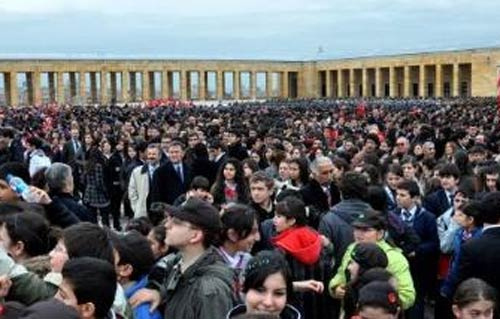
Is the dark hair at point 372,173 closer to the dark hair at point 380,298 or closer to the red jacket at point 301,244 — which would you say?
the red jacket at point 301,244

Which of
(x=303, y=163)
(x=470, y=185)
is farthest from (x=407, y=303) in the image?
(x=303, y=163)

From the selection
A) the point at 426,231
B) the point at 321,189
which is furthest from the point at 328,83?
the point at 426,231

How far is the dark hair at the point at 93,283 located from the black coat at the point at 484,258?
2801 millimetres

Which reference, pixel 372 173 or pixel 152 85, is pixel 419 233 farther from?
pixel 152 85

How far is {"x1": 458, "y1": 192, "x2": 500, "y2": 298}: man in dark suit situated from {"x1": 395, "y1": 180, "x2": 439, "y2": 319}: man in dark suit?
1.58m

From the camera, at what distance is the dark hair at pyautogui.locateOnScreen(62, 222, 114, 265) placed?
12.9ft

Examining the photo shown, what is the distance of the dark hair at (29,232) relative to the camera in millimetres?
4672

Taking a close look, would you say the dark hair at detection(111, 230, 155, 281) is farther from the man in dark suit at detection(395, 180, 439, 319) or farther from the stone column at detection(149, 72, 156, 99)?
the stone column at detection(149, 72, 156, 99)

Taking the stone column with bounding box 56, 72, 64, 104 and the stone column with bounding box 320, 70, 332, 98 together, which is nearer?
the stone column with bounding box 56, 72, 64, 104

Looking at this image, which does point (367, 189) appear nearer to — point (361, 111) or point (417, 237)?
point (417, 237)

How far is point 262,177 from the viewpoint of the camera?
6.84 meters

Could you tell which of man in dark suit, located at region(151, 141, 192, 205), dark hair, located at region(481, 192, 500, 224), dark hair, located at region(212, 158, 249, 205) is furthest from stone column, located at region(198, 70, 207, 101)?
dark hair, located at region(481, 192, 500, 224)

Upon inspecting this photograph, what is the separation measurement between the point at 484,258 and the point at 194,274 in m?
2.20

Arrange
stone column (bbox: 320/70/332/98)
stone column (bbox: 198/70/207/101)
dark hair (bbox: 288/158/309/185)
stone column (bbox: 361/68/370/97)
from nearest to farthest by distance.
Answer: dark hair (bbox: 288/158/309/185) → stone column (bbox: 198/70/207/101) → stone column (bbox: 361/68/370/97) → stone column (bbox: 320/70/332/98)
